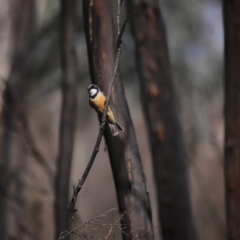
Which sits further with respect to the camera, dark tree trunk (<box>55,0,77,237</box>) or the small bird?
dark tree trunk (<box>55,0,77,237</box>)

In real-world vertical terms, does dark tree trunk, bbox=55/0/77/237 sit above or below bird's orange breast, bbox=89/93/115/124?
above

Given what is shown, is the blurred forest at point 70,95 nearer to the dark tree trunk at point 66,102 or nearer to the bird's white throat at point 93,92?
the dark tree trunk at point 66,102

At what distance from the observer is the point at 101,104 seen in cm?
279

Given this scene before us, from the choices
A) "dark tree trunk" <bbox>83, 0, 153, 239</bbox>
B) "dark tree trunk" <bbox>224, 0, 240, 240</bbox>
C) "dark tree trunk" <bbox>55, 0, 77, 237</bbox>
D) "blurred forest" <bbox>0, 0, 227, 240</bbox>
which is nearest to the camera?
"dark tree trunk" <bbox>83, 0, 153, 239</bbox>

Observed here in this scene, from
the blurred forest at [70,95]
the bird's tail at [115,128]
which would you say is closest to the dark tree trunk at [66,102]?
the blurred forest at [70,95]

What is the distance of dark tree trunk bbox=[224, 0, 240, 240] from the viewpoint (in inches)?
142

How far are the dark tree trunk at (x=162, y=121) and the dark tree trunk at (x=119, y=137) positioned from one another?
0.67 m

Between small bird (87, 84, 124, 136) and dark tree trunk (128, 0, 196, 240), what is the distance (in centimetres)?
95

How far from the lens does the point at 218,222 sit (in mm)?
8039

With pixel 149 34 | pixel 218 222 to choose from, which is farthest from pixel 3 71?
pixel 149 34

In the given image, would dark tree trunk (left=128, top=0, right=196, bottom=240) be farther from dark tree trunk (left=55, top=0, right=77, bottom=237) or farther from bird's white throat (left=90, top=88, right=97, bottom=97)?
dark tree trunk (left=55, top=0, right=77, bottom=237)

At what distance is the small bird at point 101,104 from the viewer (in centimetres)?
279

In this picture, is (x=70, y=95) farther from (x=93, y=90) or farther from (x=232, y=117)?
(x=93, y=90)

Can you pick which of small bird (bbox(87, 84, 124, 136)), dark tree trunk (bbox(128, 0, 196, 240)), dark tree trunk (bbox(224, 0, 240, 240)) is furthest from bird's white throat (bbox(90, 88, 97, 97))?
dark tree trunk (bbox(224, 0, 240, 240))
